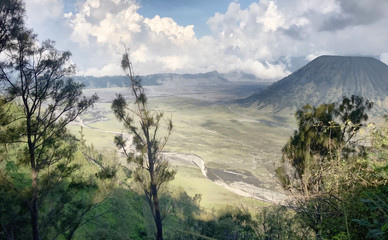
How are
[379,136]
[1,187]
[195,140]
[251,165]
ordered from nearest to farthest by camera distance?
[379,136]
[1,187]
[251,165]
[195,140]

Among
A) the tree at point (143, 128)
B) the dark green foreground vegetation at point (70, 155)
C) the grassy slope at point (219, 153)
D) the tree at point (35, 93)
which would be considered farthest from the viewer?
the grassy slope at point (219, 153)

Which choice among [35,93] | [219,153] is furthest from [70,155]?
[219,153]

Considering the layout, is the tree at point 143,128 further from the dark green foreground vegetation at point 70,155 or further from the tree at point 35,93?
the tree at point 35,93

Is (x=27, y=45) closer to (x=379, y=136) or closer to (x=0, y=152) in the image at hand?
(x=0, y=152)

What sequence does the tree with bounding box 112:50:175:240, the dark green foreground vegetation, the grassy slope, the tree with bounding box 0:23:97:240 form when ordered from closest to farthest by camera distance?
Result: the dark green foreground vegetation → the tree with bounding box 0:23:97:240 → the tree with bounding box 112:50:175:240 → the grassy slope

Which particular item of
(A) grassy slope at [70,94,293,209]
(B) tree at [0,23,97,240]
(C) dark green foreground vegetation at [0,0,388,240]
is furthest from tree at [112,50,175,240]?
(A) grassy slope at [70,94,293,209]

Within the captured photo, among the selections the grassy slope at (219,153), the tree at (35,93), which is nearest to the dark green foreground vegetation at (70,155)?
the tree at (35,93)

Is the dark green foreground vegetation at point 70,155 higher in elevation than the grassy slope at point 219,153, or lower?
higher

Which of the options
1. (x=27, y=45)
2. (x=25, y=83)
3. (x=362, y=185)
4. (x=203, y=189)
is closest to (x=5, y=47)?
(x=27, y=45)

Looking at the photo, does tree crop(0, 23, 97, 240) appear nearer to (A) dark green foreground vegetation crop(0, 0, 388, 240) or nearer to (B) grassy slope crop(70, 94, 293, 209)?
(A) dark green foreground vegetation crop(0, 0, 388, 240)

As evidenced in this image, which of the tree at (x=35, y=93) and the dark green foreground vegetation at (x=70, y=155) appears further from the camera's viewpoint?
the tree at (x=35, y=93)

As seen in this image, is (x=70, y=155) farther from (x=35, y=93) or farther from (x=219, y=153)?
(x=219, y=153)
